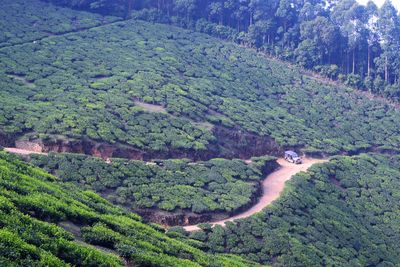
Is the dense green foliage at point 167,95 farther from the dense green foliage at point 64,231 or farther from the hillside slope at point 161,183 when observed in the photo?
the dense green foliage at point 64,231

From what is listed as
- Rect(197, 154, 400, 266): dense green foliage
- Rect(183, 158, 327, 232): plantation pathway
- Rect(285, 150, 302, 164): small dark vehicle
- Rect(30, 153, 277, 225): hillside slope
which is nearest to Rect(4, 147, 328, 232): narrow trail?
Rect(183, 158, 327, 232): plantation pathway

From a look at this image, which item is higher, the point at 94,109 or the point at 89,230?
the point at 89,230

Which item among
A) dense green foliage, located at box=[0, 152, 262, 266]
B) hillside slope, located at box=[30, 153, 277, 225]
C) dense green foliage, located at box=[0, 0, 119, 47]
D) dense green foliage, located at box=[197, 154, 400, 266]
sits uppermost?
dense green foliage, located at box=[0, 0, 119, 47]

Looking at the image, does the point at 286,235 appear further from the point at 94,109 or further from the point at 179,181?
the point at 94,109

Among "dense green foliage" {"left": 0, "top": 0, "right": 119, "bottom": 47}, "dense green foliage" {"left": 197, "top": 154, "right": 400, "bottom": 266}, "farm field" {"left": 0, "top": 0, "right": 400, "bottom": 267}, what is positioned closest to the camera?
"farm field" {"left": 0, "top": 0, "right": 400, "bottom": 267}


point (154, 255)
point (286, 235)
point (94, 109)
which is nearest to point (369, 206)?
point (286, 235)

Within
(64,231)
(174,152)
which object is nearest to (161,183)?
(174,152)

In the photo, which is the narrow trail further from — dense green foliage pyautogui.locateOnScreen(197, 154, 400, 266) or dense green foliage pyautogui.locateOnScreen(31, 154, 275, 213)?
dense green foliage pyautogui.locateOnScreen(197, 154, 400, 266)
